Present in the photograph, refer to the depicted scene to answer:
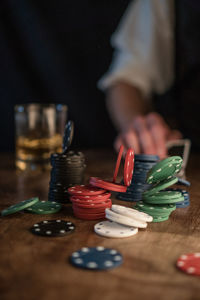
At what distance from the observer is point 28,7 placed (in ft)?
9.23

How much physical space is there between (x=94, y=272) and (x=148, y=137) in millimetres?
1252

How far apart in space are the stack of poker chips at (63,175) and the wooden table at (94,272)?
66 millimetres

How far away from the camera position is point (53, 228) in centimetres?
115

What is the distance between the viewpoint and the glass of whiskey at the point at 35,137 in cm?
193

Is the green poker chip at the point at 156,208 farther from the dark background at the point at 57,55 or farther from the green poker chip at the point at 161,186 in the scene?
the dark background at the point at 57,55

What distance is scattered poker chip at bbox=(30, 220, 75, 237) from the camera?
1.11 m

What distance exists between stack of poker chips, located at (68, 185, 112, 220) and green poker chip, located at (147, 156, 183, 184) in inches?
5.8

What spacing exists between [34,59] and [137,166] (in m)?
1.69

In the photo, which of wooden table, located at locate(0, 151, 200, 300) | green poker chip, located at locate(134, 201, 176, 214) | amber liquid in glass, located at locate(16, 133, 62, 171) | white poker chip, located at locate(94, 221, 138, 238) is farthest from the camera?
amber liquid in glass, located at locate(16, 133, 62, 171)

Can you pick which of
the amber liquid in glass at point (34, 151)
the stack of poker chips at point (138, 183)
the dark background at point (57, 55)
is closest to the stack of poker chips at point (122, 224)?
the stack of poker chips at point (138, 183)

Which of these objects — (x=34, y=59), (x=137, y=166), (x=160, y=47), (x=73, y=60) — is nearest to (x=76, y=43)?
(x=73, y=60)

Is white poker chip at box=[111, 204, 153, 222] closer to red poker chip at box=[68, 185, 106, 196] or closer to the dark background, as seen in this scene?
red poker chip at box=[68, 185, 106, 196]

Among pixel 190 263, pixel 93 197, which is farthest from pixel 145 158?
pixel 190 263

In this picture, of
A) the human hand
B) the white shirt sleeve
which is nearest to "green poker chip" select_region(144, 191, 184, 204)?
the human hand
